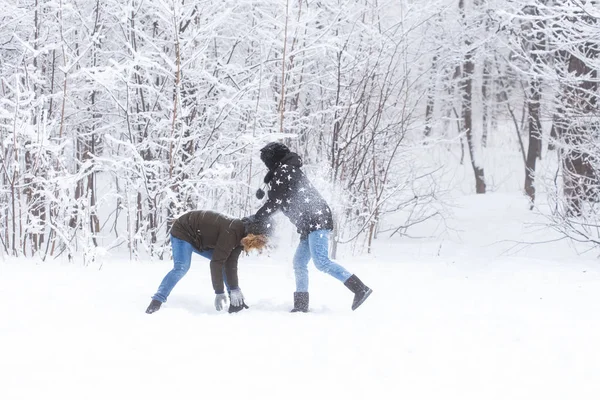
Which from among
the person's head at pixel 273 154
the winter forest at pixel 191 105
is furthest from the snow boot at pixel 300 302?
the winter forest at pixel 191 105

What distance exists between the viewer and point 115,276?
6133 millimetres

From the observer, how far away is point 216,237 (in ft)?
16.1

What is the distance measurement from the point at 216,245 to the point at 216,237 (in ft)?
0.27

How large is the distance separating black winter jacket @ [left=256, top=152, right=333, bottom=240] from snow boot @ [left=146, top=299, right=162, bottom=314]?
3.35ft

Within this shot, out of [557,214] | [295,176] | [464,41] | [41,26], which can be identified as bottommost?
[557,214]

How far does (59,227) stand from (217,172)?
1865mm

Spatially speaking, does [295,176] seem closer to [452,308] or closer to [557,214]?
[452,308]

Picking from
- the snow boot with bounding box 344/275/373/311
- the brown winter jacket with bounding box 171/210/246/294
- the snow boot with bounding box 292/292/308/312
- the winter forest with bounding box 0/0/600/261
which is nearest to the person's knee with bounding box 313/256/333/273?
the snow boot with bounding box 344/275/373/311

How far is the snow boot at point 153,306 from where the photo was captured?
479 cm

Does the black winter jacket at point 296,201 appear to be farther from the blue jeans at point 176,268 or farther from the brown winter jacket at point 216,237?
the blue jeans at point 176,268

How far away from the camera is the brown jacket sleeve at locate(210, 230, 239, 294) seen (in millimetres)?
4812

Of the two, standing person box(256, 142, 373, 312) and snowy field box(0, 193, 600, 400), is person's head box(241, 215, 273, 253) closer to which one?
standing person box(256, 142, 373, 312)

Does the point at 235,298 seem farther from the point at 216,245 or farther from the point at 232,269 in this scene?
the point at 216,245

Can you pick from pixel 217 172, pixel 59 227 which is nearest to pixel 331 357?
pixel 217 172
